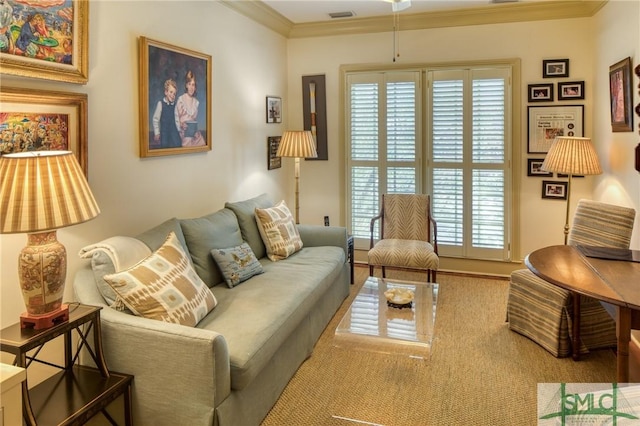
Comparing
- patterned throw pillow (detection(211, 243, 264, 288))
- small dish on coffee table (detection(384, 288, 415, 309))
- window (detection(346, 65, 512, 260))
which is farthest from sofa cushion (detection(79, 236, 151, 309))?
window (detection(346, 65, 512, 260))

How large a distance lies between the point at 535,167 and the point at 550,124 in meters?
0.44

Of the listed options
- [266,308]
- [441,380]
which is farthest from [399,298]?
[266,308]

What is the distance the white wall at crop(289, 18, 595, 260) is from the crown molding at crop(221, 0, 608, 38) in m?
0.06

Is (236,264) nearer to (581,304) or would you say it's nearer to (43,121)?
(43,121)

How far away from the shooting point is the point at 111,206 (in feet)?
8.75

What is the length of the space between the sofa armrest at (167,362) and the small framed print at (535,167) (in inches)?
147

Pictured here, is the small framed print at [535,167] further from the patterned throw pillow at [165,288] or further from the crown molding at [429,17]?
the patterned throw pillow at [165,288]

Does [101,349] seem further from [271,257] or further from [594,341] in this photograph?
[594,341]

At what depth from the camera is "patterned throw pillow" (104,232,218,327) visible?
210cm

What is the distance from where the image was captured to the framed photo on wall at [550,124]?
4305 millimetres

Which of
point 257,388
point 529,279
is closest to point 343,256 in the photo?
point 529,279

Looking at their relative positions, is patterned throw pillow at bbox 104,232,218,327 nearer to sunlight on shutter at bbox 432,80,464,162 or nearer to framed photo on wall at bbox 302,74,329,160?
framed photo on wall at bbox 302,74,329,160

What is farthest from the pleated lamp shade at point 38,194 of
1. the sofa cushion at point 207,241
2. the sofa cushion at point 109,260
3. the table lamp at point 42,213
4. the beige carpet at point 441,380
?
the beige carpet at point 441,380

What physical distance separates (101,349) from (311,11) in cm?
378
